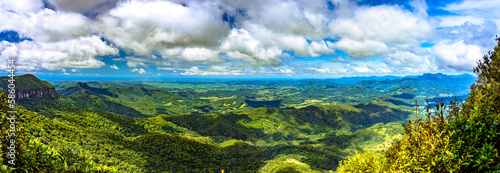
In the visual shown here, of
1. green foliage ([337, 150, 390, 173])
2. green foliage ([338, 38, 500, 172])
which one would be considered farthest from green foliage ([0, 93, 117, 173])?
green foliage ([337, 150, 390, 173])

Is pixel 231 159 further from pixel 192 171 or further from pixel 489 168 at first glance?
pixel 489 168

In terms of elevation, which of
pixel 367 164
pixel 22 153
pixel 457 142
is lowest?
pixel 367 164

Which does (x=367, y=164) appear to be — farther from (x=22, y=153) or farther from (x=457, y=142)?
(x=22, y=153)

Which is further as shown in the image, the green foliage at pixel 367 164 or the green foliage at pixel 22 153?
the green foliage at pixel 367 164

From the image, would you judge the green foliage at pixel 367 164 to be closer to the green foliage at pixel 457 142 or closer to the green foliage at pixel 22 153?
the green foliage at pixel 457 142

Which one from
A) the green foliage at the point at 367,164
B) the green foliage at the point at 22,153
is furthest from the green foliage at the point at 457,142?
the green foliage at the point at 22,153

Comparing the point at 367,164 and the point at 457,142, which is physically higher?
the point at 457,142

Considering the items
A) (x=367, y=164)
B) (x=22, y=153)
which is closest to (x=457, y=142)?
(x=367, y=164)

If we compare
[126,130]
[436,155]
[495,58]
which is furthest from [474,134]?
[126,130]

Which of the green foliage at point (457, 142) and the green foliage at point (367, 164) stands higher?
the green foliage at point (457, 142)

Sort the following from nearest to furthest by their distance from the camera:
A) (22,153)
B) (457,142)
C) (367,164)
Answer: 1. (457,142)
2. (22,153)
3. (367,164)

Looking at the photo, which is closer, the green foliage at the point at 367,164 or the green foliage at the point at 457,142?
the green foliage at the point at 457,142
